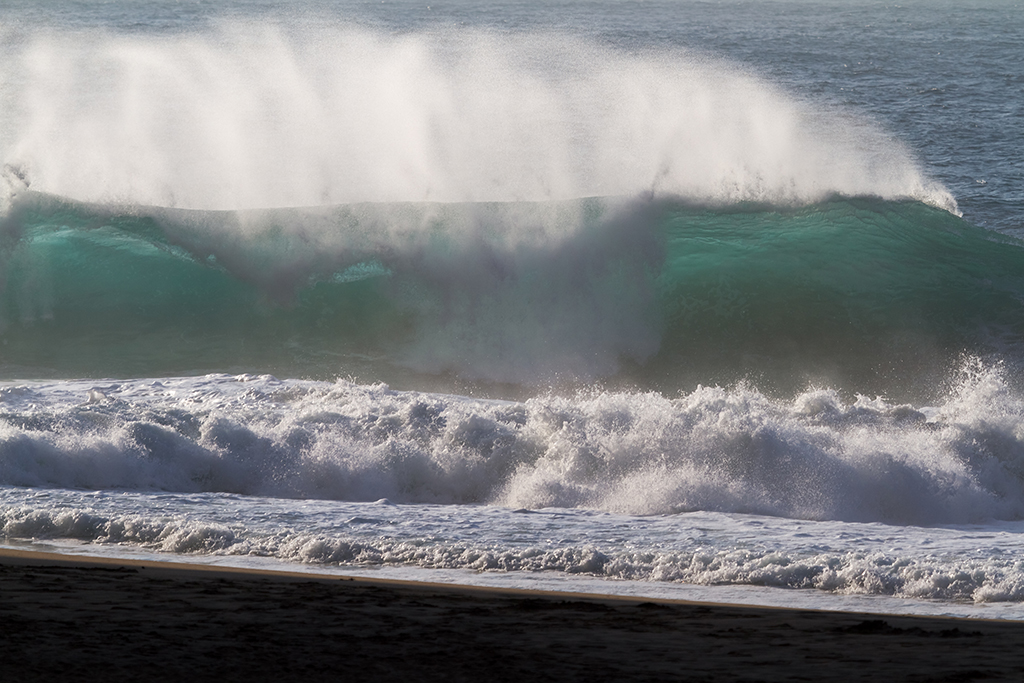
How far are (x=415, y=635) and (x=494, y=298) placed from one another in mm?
7008

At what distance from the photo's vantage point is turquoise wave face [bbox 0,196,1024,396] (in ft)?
34.4

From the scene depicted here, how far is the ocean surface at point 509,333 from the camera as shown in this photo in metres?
5.70

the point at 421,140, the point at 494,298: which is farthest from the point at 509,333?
the point at 421,140

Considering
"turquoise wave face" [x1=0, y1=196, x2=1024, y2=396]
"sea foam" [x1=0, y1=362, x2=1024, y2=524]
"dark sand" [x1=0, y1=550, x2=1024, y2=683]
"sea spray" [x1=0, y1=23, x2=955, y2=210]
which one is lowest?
"dark sand" [x1=0, y1=550, x2=1024, y2=683]

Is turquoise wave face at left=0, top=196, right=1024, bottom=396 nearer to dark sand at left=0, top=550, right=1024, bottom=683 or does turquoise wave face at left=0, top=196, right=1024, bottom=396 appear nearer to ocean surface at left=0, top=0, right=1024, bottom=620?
ocean surface at left=0, top=0, right=1024, bottom=620

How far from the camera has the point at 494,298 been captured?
11008 mm

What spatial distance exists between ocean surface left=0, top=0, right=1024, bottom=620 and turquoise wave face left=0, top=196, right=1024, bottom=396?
4cm

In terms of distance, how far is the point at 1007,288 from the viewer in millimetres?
11852

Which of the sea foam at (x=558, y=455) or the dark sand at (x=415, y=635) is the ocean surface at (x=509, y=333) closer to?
the sea foam at (x=558, y=455)

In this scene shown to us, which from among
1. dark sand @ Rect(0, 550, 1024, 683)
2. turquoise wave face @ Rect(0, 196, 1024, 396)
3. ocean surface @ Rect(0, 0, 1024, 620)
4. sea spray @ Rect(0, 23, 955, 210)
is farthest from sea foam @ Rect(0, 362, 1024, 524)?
sea spray @ Rect(0, 23, 955, 210)

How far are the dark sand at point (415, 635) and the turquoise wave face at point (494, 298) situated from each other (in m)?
5.49

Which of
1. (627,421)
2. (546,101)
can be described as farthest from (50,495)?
(546,101)

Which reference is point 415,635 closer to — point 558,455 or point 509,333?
point 558,455

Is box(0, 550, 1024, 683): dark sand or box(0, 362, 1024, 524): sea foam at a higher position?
box(0, 362, 1024, 524): sea foam
